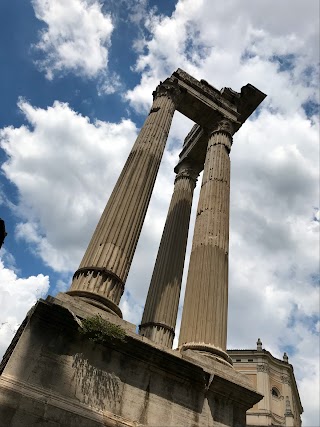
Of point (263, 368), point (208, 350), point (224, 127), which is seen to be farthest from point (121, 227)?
point (263, 368)

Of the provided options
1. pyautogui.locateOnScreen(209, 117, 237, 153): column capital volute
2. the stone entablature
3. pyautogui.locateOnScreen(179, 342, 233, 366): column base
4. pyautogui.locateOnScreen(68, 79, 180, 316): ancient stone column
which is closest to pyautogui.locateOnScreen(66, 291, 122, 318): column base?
pyautogui.locateOnScreen(68, 79, 180, 316): ancient stone column

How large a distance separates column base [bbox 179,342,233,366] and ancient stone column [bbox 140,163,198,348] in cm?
339

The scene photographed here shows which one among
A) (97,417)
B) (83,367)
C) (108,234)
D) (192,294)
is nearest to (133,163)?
(108,234)

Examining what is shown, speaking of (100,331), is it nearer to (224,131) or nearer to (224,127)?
(224,131)

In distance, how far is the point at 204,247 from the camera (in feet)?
45.7

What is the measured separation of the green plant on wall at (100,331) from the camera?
8.99 m

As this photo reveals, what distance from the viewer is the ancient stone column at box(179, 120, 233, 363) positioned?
11680 millimetres

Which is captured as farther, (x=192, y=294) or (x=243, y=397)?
(x=192, y=294)

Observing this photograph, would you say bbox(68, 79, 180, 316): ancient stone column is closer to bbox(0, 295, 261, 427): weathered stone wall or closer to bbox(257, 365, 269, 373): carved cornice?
bbox(0, 295, 261, 427): weathered stone wall

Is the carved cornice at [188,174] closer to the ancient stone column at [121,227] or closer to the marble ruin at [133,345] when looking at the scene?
the marble ruin at [133,345]

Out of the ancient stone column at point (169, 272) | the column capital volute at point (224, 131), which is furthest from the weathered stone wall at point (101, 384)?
the column capital volute at point (224, 131)

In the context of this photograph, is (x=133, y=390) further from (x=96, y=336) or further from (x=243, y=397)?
(x=243, y=397)

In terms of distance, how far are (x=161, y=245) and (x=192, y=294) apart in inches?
248

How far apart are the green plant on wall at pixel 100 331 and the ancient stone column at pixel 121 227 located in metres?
0.95
